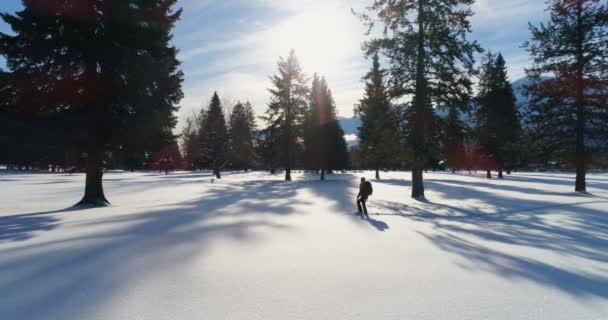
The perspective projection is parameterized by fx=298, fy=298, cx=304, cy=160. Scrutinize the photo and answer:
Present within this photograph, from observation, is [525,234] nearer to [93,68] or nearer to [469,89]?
[469,89]

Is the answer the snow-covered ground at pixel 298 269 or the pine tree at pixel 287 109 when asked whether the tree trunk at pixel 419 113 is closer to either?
the snow-covered ground at pixel 298 269

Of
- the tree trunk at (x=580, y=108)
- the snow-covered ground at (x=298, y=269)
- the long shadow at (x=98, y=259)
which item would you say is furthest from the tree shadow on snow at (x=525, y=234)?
the tree trunk at (x=580, y=108)

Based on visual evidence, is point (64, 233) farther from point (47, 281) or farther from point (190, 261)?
point (190, 261)

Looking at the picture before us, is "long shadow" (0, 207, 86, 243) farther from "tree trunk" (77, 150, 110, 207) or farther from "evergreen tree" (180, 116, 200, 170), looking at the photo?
"evergreen tree" (180, 116, 200, 170)

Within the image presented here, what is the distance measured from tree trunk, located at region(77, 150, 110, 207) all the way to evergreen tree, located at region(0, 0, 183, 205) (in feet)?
0.13

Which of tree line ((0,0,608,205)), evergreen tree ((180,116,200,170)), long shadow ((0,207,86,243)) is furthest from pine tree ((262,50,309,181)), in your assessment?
evergreen tree ((180,116,200,170))

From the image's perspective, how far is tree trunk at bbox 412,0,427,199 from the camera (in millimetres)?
16938

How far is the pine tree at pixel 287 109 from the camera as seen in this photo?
36656 millimetres

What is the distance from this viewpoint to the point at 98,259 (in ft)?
17.8

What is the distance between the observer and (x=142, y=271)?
482cm

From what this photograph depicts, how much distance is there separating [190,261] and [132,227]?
403cm

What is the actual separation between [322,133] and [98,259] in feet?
130

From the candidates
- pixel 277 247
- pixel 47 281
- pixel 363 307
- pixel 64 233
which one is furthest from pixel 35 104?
pixel 363 307

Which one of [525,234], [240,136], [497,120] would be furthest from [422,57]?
[240,136]
